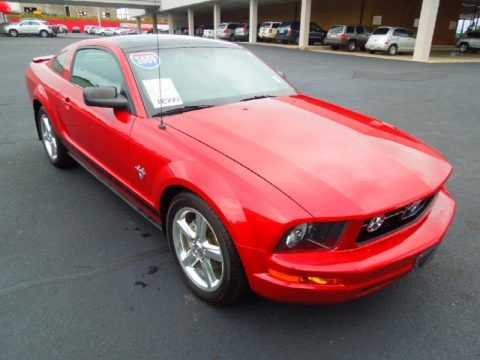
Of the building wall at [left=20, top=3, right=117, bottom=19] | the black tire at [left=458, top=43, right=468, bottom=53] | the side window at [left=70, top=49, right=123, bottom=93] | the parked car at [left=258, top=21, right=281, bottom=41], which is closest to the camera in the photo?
the side window at [left=70, top=49, right=123, bottom=93]

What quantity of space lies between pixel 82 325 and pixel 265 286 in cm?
112

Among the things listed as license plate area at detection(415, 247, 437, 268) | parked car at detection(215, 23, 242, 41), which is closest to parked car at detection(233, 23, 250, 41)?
parked car at detection(215, 23, 242, 41)

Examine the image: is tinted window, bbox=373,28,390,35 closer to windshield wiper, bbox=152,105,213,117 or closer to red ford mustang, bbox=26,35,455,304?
red ford mustang, bbox=26,35,455,304

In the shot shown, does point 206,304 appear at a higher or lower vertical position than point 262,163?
lower

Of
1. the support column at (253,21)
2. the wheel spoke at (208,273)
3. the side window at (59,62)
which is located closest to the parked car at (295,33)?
the support column at (253,21)

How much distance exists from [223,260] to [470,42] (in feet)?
96.2

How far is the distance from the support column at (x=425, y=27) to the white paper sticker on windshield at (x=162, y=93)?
18.6 meters

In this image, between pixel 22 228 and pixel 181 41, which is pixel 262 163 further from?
pixel 22 228

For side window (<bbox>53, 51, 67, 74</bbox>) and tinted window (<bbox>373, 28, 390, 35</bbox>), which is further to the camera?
tinted window (<bbox>373, 28, 390, 35</bbox>)

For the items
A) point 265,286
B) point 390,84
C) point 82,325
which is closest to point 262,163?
point 265,286

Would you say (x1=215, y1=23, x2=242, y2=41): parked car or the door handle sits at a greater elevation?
(x1=215, y1=23, x2=242, y2=41): parked car

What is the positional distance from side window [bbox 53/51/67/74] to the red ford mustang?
0.64m

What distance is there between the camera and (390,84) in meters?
11.1

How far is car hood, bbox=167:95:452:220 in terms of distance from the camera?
191cm
